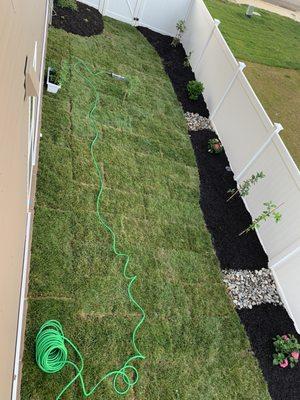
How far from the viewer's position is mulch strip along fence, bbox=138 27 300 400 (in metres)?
5.75

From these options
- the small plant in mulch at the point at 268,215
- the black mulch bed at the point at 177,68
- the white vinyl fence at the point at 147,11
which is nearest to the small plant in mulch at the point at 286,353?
the small plant in mulch at the point at 268,215

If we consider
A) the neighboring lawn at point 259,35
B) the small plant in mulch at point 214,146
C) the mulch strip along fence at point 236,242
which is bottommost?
the neighboring lawn at point 259,35

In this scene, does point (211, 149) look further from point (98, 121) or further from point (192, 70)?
point (192, 70)

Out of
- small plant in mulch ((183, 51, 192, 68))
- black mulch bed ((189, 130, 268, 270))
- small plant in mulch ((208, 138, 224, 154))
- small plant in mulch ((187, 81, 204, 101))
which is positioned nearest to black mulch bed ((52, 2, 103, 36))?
small plant in mulch ((183, 51, 192, 68))

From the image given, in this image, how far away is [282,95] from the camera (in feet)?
40.7

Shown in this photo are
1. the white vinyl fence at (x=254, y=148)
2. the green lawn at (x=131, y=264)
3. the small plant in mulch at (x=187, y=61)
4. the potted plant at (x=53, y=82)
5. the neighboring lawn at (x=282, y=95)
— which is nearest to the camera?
the green lawn at (x=131, y=264)

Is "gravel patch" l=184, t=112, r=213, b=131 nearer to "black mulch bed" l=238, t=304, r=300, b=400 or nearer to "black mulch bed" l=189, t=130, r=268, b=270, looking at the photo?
"black mulch bed" l=189, t=130, r=268, b=270

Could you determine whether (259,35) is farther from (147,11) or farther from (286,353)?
(286,353)

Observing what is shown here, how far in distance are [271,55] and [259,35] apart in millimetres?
1728

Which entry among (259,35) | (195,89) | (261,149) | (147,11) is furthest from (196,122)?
(259,35)

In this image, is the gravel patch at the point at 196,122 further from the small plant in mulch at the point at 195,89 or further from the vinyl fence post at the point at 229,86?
the small plant in mulch at the point at 195,89

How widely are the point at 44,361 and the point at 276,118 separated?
984 cm

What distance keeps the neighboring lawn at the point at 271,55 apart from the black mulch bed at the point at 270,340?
5284mm

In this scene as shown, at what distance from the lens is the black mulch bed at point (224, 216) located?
704 centimetres
